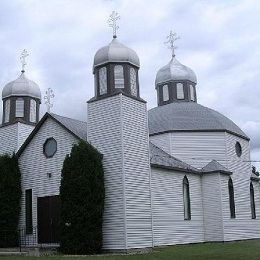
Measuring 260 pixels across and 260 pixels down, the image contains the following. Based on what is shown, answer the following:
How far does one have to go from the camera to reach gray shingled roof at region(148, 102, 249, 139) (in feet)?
97.1

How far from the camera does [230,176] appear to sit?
1118 inches

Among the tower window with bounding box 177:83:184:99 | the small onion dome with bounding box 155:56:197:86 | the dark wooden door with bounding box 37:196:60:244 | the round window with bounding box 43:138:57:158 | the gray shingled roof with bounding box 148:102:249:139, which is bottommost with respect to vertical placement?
the dark wooden door with bounding box 37:196:60:244

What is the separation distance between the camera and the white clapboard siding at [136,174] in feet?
67.9

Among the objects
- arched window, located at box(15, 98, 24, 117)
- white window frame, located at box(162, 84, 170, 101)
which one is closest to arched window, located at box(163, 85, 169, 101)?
white window frame, located at box(162, 84, 170, 101)

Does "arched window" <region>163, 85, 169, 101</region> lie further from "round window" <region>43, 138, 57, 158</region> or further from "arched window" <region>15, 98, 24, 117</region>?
"round window" <region>43, 138, 57, 158</region>

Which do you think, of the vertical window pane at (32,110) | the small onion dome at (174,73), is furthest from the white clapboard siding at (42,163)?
the small onion dome at (174,73)

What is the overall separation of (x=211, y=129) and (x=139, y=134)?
343 inches

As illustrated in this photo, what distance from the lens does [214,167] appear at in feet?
90.7

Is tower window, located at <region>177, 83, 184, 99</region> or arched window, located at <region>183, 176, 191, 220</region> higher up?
tower window, located at <region>177, 83, 184, 99</region>

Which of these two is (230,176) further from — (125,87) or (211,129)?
(125,87)

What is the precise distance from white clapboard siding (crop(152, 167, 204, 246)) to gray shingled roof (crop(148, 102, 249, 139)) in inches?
157

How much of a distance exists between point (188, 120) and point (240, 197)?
5735 mm

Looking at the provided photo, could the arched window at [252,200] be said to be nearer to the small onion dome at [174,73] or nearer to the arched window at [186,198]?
the arched window at [186,198]

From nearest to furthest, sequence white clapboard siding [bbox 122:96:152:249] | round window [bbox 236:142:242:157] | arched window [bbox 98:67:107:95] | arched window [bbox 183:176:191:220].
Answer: white clapboard siding [bbox 122:96:152:249]
arched window [bbox 98:67:107:95]
arched window [bbox 183:176:191:220]
round window [bbox 236:142:242:157]
